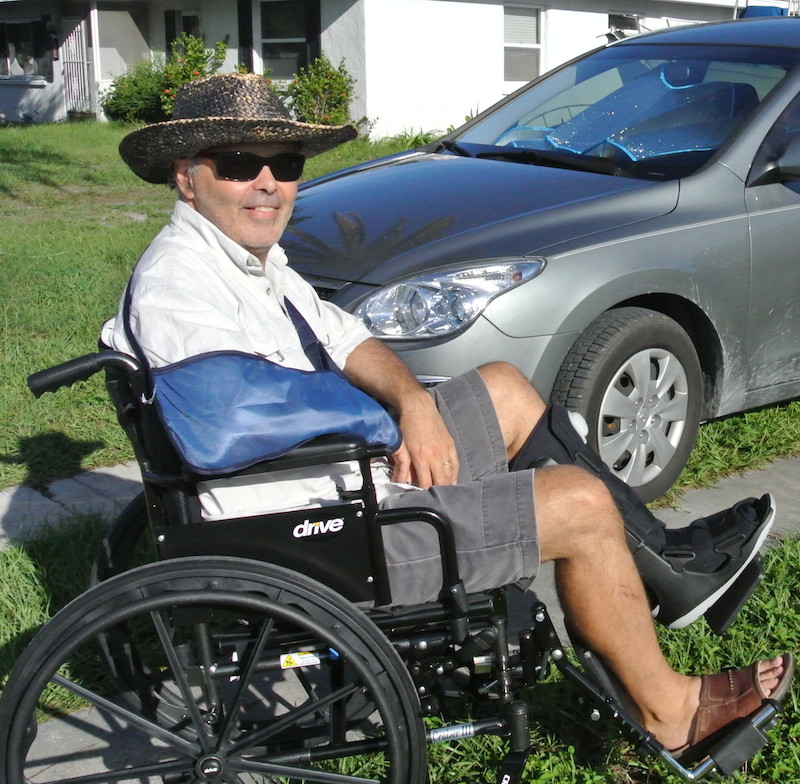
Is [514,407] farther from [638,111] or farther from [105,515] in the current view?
[638,111]

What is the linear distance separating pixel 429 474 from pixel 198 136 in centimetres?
96

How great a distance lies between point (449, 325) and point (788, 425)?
6.56 ft

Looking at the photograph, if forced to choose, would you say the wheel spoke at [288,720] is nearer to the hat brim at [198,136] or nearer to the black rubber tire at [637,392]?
the hat brim at [198,136]

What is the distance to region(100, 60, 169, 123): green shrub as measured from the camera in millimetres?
18297

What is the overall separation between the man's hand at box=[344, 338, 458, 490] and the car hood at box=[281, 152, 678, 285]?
35.9 inches

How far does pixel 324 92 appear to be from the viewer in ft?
51.7

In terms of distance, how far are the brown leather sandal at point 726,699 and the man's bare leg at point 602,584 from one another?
6 centimetres

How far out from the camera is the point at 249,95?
101 inches

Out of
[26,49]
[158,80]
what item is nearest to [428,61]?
[158,80]

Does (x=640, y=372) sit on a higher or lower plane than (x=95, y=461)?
higher

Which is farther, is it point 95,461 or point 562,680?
point 95,461

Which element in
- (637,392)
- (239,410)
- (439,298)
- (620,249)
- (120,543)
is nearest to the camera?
(239,410)

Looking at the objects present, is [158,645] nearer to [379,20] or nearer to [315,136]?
[315,136]

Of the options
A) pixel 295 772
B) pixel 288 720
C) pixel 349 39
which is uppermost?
pixel 349 39
